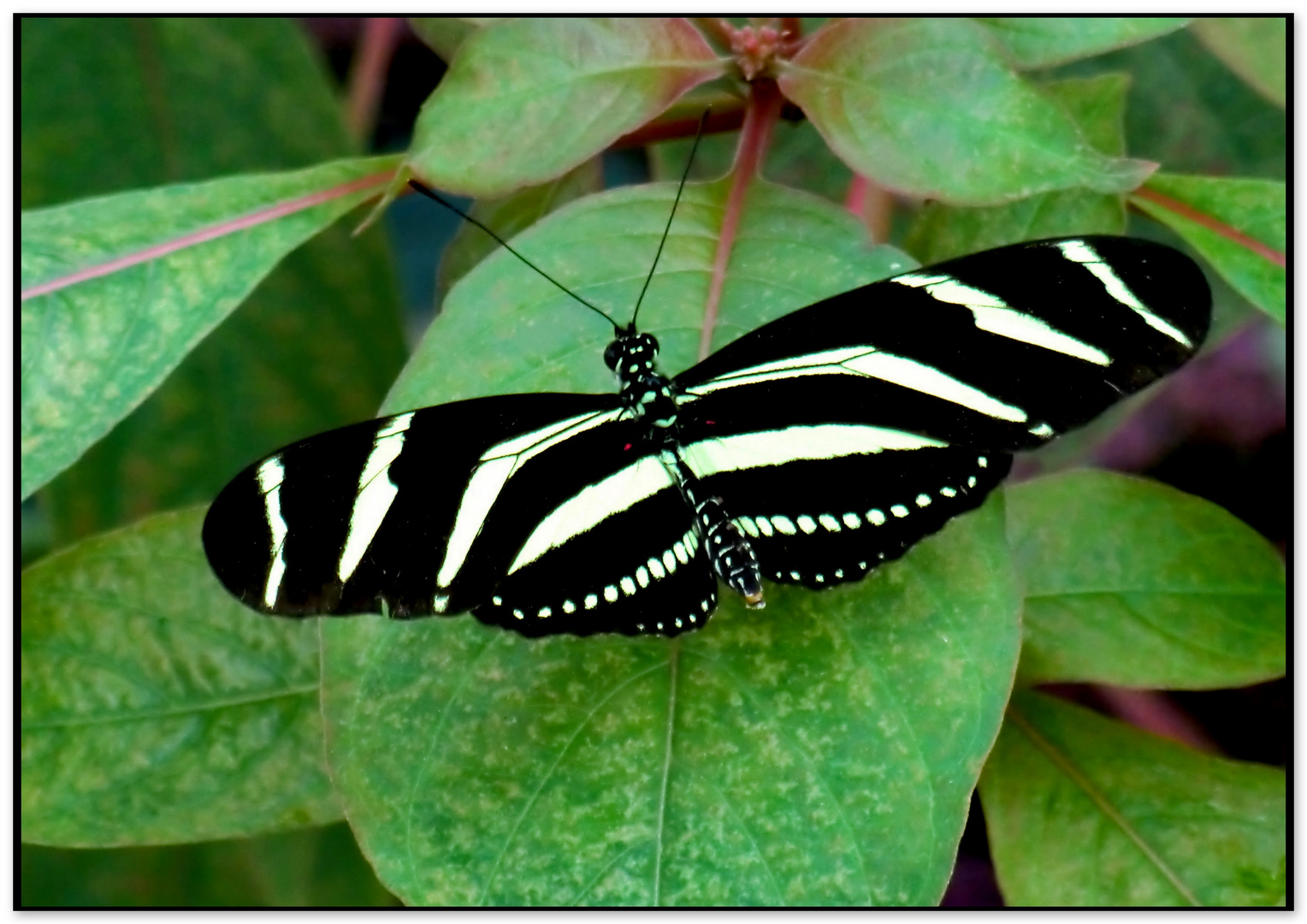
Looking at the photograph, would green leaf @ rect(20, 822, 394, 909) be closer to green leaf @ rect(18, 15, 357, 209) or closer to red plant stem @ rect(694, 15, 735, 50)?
green leaf @ rect(18, 15, 357, 209)

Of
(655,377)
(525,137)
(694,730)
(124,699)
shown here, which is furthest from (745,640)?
(124,699)

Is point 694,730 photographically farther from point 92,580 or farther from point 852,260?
point 92,580

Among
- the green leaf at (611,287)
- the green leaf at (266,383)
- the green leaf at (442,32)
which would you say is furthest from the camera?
the green leaf at (266,383)

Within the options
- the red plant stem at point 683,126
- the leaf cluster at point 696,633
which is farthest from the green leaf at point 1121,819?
the red plant stem at point 683,126

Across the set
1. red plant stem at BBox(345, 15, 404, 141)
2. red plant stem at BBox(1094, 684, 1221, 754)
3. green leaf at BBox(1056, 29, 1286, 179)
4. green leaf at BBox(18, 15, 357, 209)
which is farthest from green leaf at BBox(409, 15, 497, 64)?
red plant stem at BBox(1094, 684, 1221, 754)

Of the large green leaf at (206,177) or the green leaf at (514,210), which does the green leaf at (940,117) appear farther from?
the large green leaf at (206,177)

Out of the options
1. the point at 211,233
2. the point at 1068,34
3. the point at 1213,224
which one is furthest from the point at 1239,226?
the point at 211,233
